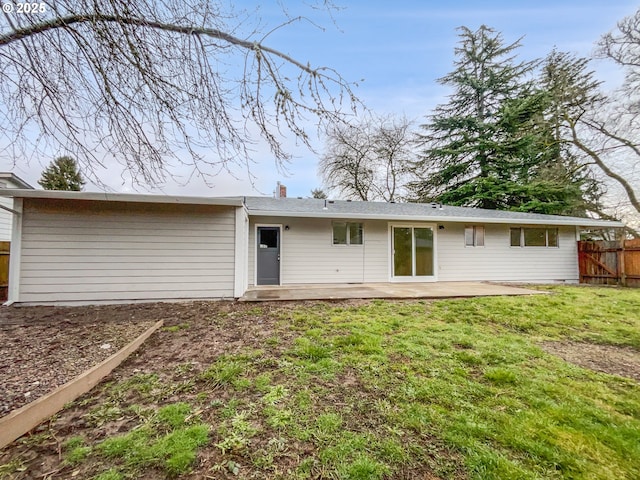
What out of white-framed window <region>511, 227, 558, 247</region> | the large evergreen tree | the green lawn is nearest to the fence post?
white-framed window <region>511, 227, 558, 247</region>

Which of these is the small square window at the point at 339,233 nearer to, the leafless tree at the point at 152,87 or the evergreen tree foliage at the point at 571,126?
the leafless tree at the point at 152,87

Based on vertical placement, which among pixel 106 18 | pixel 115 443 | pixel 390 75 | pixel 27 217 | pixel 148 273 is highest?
pixel 390 75

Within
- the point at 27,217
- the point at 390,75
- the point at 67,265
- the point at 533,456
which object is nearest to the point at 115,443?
the point at 533,456

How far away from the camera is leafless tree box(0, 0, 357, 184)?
2250 mm

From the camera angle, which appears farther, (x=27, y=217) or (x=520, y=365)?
(x=27, y=217)

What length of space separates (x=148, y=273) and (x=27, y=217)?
252cm

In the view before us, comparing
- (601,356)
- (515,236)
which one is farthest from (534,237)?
(601,356)

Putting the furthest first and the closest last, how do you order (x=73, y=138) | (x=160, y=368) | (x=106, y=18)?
1. (x=160, y=368)
2. (x=73, y=138)
3. (x=106, y=18)

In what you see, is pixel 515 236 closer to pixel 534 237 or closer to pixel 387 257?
pixel 534 237

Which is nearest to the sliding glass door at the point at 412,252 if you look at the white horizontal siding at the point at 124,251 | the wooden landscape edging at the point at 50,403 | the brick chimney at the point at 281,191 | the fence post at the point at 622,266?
the brick chimney at the point at 281,191

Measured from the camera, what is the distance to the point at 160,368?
3068 mm

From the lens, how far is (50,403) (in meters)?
2.26

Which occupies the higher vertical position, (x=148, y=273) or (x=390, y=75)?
(x=390, y=75)

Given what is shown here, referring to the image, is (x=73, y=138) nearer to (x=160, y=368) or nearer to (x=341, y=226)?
(x=160, y=368)
